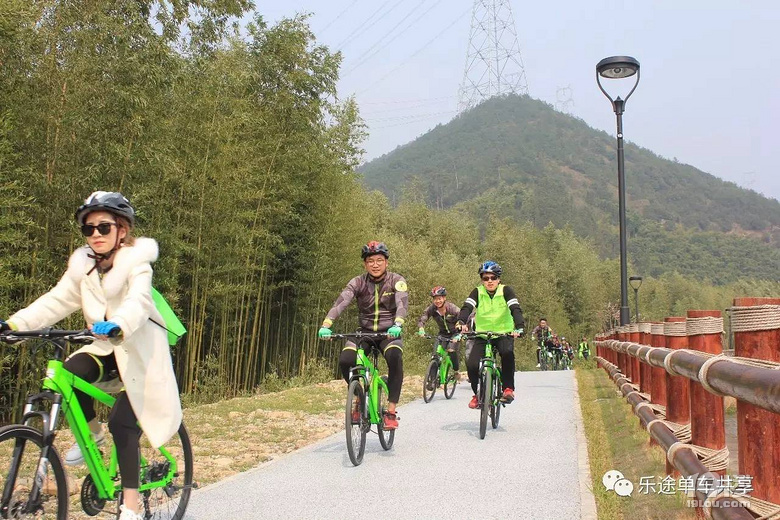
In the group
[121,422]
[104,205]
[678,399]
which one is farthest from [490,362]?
[104,205]

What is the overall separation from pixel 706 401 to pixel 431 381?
756 centimetres

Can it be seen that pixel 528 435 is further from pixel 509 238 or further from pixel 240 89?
pixel 509 238

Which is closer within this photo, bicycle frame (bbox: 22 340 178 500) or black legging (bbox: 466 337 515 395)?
bicycle frame (bbox: 22 340 178 500)

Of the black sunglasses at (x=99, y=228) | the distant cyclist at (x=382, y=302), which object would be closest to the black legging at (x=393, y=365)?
the distant cyclist at (x=382, y=302)

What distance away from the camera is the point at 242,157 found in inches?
533

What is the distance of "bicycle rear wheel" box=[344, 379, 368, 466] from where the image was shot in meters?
5.94

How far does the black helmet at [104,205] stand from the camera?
3424 mm

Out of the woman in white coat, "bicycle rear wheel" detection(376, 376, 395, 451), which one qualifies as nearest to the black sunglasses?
the woman in white coat

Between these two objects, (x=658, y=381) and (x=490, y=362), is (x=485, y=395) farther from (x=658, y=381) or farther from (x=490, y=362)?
(x=658, y=381)

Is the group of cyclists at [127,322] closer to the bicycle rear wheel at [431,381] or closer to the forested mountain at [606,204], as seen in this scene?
the bicycle rear wheel at [431,381]

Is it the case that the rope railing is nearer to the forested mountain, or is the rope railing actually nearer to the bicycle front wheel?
the bicycle front wheel

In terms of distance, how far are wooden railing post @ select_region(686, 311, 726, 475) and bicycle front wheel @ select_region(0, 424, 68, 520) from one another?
308 centimetres

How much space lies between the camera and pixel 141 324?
11.0ft

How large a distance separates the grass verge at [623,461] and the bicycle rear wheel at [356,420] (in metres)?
1.89
